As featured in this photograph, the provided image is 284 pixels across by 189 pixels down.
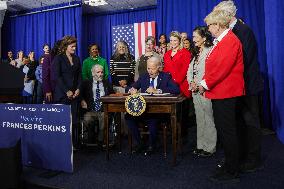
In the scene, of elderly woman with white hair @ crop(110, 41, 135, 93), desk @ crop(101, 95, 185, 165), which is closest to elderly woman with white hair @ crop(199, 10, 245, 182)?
desk @ crop(101, 95, 185, 165)

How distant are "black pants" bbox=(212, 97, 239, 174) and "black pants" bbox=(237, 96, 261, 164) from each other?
34 centimetres

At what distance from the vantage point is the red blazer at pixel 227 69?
2223 millimetres

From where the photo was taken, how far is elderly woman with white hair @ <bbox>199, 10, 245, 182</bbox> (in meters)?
2.23

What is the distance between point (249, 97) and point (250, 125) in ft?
0.81

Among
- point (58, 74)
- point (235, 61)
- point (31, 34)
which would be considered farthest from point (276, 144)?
point (31, 34)

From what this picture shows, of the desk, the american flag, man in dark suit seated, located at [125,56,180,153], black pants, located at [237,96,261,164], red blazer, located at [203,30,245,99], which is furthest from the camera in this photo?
the american flag

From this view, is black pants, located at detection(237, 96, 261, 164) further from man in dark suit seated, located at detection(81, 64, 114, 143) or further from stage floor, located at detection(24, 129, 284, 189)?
man in dark suit seated, located at detection(81, 64, 114, 143)

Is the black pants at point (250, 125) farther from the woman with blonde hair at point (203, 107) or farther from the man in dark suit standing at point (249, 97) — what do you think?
the woman with blonde hair at point (203, 107)

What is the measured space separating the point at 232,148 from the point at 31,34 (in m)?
8.26

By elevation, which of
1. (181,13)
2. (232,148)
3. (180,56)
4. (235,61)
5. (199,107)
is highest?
(181,13)

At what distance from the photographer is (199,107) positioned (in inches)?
128

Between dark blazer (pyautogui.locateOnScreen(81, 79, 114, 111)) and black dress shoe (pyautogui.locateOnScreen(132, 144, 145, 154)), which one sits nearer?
black dress shoe (pyautogui.locateOnScreen(132, 144, 145, 154))

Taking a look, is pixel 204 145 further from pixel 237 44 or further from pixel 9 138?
pixel 9 138

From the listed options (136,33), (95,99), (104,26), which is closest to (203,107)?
(95,99)
